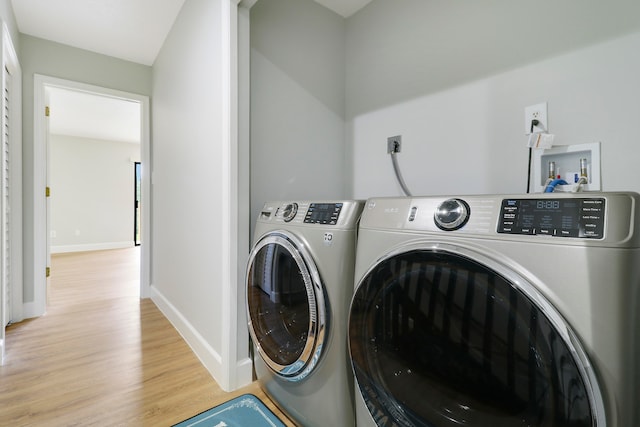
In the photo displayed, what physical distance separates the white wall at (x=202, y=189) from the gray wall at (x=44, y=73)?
0.57 m

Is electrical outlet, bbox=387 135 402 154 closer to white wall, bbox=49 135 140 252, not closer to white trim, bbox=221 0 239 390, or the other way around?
white trim, bbox=221 0 239 390

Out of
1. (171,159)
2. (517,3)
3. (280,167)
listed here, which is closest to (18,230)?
(171,159)

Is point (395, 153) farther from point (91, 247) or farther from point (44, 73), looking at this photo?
point (91, 247)

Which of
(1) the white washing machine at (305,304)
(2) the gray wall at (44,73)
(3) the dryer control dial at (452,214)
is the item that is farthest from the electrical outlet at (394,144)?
(2) the gray wall at (44,73)

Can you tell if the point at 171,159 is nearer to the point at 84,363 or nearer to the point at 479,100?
the point at 84,363

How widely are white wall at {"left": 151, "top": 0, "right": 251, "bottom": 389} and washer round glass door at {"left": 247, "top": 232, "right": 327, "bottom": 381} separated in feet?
0.55

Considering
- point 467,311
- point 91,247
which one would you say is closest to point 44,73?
point 467,311

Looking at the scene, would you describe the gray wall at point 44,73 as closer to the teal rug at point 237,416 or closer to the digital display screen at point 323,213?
the teal rug at point 237,416

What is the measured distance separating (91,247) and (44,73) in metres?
4.57

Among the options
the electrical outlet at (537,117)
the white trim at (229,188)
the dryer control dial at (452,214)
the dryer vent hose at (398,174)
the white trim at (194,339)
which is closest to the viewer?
the dryer control dial at (452,214)

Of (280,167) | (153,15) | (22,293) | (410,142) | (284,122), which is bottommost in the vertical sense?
(22,293)

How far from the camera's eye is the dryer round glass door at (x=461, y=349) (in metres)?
0.54

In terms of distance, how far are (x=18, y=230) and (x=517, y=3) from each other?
359cm

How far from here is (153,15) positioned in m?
2.17
